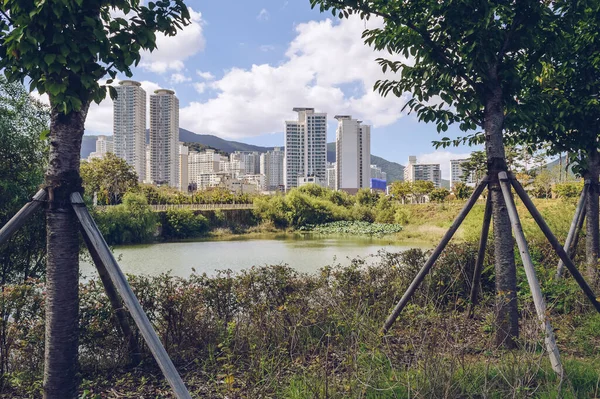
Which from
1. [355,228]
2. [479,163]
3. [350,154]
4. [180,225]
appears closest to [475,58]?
[479,163]

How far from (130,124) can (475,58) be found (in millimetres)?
A: 81378

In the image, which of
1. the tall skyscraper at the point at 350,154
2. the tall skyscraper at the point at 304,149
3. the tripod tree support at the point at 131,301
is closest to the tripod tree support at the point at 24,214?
the tripod tree support at the point at 131,301

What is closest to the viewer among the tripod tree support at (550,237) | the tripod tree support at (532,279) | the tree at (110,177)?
the tripod tree support at (532,279)

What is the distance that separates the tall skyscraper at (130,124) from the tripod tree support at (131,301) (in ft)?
253

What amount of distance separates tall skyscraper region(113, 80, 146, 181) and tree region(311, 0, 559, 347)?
76.7 metres

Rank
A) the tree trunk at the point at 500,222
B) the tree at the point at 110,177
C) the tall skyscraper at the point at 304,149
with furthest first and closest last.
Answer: the tall skyscraper at the point at 304,149 → the tree at the point at 110,177 → the tree trunk at the point at 500,222

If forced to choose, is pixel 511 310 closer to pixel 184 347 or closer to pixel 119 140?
pixel 184 347

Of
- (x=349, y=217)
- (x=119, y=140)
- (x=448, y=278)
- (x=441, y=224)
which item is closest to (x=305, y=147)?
(x=119, y=140)

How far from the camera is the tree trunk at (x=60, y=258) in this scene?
215cm

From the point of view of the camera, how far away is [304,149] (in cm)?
9644

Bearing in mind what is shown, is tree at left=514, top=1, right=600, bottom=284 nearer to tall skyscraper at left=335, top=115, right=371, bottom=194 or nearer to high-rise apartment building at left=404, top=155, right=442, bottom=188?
tall skyscraper at left=335, top=115, right=371, bottom=194

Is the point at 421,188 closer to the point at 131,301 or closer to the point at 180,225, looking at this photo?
the point at 180,225

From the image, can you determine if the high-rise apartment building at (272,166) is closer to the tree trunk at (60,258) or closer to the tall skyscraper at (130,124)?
the tall skyscraper at (130,124)

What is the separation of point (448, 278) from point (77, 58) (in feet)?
13.6
